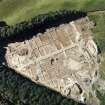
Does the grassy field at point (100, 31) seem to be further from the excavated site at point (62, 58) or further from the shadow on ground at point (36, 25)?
the shadow on ground at point (36, 25)

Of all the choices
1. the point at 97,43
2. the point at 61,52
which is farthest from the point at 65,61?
the point at 97,43

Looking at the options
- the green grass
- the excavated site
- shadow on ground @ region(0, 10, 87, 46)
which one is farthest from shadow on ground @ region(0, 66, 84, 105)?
shadow on ground @ region(0, 10, 87, 46)

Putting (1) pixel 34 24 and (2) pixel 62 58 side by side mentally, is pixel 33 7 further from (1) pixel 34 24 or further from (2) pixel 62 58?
(2) pixel 62 58

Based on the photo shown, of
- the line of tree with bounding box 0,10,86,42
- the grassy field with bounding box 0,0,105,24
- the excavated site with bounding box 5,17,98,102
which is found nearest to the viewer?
the excavated site with bounding box 5,17,98,102

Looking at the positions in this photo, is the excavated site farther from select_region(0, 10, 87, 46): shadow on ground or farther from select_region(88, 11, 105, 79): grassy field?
select_region(88, 11, 105, 79): grassy field

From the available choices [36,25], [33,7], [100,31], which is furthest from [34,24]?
[100,31]

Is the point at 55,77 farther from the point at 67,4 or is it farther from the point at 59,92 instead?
the point at 67,4
